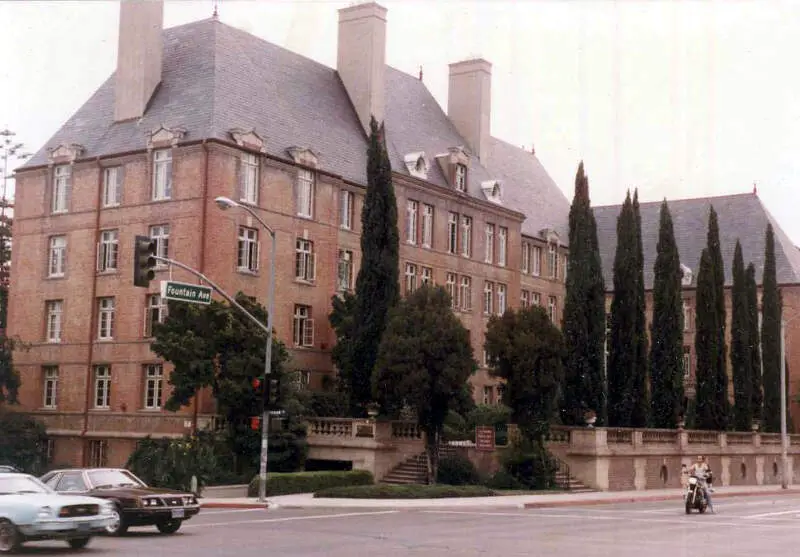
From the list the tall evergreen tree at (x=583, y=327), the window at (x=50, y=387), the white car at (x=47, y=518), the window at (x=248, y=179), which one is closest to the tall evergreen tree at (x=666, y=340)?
the tall evergreen tree at (x=583, y=327)

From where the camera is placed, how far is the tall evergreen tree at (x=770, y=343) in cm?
6956

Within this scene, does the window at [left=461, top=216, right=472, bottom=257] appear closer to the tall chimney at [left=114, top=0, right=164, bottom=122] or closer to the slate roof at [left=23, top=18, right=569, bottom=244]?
the slate roof at [left=23, top=18, right=569, bottom=244]

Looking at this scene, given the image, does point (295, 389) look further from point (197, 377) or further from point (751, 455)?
point (751, 455)

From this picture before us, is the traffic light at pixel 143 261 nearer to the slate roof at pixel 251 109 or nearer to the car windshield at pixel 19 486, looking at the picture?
the car windshield at pixel 19 486

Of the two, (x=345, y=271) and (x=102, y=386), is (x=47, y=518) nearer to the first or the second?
(x=102, y=386)

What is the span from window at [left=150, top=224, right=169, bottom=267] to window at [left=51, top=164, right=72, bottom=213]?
568cm

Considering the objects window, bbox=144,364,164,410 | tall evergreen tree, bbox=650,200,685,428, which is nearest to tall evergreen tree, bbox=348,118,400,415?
window, bbox=144,364,164,410

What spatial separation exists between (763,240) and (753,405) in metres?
21.4

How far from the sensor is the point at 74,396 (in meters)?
52.8

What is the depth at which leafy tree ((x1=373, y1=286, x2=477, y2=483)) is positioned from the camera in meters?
44.0

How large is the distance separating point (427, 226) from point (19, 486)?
138ft

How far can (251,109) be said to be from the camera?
5403 cm

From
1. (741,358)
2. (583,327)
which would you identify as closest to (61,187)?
(583,327)

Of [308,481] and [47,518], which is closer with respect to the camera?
[47,518]
